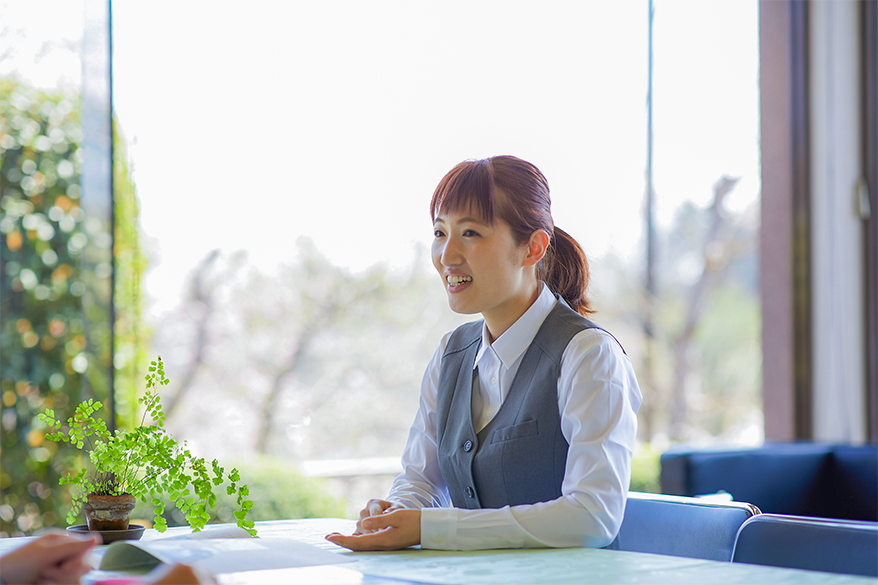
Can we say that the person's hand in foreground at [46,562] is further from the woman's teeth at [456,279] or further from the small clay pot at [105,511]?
the woman's teeth at [456,279]

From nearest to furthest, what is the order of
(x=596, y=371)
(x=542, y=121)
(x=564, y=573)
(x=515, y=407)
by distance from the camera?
(x=564, y=573), (x=596, y=371), (x=515, y=407), (x=542, y=121)

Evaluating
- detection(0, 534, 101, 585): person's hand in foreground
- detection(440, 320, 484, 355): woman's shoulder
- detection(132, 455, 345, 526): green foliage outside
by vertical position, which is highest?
detection(440, 320, 484, 355): woman's shoulder

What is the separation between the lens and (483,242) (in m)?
1.82

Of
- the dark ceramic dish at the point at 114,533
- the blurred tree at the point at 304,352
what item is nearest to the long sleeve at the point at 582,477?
the dark ceramic dish at the point at 114,533

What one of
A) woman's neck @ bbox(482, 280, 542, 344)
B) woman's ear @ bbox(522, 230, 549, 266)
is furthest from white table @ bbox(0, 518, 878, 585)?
woman's ear @ bbox(522, 230, 549, 266)

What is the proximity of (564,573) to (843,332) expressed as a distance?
344 cm

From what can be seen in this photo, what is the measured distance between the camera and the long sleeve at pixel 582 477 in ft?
4.64

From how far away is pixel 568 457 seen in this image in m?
1.54

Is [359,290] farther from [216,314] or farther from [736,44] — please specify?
[736,44]

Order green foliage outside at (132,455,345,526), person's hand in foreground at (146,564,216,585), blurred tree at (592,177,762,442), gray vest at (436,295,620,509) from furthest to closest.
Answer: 1. blurred tree at (592,177,762,442)
2. green foliage outside at (132,455,345,526)
3. gray vest at (436,295,620,509)
4. person's hand in foreground at (146,564,216,585)

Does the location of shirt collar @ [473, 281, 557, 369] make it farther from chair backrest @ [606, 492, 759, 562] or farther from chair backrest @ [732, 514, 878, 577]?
chair backrest @ [732, 514, 878, 577]

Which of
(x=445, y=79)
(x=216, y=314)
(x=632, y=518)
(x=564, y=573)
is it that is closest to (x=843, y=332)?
(x=445, y=79)

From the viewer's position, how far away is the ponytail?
6.66 ft

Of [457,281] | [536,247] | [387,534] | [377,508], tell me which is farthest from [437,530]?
[536,247]
